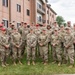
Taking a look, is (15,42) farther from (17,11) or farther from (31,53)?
(17,11)

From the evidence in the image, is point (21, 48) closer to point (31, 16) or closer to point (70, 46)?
point (70, 46)

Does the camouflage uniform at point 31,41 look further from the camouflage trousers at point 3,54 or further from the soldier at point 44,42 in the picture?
the camouflage trousers at point 3,54

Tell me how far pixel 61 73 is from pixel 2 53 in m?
3.97

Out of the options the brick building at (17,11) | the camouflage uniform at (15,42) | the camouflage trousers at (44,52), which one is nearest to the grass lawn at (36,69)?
the camouflage trousers at (44,52)

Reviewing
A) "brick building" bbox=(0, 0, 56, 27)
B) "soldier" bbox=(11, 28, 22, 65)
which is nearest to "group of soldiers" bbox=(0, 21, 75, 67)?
"soldier" bbox=(11, 28, 22, 65)

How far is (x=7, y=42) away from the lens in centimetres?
1581

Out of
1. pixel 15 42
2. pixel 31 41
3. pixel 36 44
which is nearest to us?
pixel 31 41

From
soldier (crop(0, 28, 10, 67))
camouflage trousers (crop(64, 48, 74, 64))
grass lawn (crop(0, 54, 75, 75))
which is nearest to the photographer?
grass lawn (crop(0, 54, 75, 75))

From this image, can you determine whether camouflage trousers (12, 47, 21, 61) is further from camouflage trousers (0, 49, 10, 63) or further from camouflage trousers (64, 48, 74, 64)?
camouflage trousers (64, 48, 74, 64)

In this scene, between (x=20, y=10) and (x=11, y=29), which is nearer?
(x=11, y=29)

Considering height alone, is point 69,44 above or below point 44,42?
below

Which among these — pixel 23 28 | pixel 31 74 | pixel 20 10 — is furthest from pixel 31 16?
pixel 31 74

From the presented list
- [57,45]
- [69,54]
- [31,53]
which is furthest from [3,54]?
[69,54]

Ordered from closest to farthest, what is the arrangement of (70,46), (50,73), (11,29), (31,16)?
(50,73), (70,46), (11,29), (31,16)
